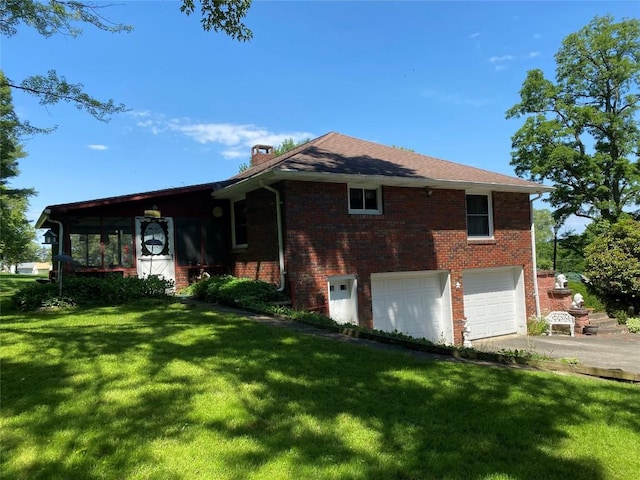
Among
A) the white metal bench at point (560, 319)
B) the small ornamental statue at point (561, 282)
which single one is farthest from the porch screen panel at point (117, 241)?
the small ornamental statue at point (561, 282)

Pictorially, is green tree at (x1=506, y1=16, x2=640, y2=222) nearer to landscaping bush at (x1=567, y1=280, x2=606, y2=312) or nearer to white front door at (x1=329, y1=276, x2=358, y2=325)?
landscaping bush at (x1=567, y1=280, x2=606, y2=312)

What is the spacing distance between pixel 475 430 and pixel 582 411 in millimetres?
1281

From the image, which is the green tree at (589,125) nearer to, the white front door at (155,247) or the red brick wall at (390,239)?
the red brick wall at (390,239)

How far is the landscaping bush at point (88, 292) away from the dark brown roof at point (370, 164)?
4.02m

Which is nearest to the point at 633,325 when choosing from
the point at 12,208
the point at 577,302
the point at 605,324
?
the point at 605,324

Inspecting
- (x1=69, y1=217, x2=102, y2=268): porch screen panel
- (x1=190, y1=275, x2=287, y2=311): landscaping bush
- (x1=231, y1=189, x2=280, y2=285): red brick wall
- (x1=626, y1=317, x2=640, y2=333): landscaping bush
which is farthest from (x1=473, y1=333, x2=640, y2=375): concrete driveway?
(x1=69, y1=217, x2=102, y2=268): porch screen panel

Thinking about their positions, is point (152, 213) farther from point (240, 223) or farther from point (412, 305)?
point (412, 305)

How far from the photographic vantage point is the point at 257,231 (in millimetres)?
12945

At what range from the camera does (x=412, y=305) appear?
13.6 meters

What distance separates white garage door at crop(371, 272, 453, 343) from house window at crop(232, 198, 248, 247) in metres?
→ 4.35

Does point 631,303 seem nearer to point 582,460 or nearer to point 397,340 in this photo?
point 397,340

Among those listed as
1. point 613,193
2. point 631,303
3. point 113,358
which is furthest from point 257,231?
point 613,193

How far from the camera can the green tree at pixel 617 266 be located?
16.2 metres

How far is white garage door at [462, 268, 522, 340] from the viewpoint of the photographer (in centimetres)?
1486
